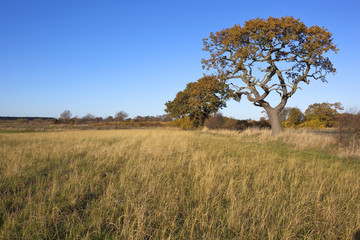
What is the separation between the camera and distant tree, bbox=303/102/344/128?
128 ft

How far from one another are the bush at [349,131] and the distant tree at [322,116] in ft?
121

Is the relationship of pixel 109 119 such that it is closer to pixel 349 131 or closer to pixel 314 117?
pixel 314 117

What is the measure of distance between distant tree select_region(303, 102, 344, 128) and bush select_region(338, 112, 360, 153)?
3690 cm

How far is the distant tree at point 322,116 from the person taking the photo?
39.0 metres

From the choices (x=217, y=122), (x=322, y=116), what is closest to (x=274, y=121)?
(x=217, y=122)

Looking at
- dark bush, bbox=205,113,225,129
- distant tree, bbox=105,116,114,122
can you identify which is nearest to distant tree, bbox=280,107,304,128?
dark bush, bbox=205,113,225,129

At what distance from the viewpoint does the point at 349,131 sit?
8.99m

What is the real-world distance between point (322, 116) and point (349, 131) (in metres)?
38.8

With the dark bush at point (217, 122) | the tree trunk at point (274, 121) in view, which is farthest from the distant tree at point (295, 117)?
the tree trunk at point (274, 121)

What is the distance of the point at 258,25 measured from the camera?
46.8 feet

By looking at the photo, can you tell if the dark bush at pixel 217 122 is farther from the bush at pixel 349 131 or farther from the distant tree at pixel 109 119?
the distant tree at pixel 109 119

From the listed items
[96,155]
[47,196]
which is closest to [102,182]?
[47,196]

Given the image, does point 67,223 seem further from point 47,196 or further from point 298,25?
point 298,25

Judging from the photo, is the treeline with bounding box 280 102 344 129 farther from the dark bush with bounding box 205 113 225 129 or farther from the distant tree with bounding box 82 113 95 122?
the distant tree with bounding box 82 113 95 122
